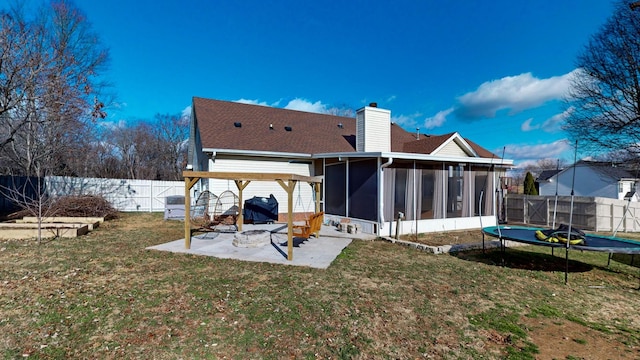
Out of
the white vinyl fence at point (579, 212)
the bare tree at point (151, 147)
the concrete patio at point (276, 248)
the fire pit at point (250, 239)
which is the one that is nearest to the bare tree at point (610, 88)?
the white vinyl fence at point (579, 212)

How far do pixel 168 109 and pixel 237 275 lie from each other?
108 feet

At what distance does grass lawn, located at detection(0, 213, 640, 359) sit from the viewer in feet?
10.4

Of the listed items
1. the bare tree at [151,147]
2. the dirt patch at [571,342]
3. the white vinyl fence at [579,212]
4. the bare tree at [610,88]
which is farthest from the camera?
the bare tree at [151,147]

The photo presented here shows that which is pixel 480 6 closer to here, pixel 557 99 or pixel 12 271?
pixel 557 99

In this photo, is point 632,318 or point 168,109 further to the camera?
point 168,109

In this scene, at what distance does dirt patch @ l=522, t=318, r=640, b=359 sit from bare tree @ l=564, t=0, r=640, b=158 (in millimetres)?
15826

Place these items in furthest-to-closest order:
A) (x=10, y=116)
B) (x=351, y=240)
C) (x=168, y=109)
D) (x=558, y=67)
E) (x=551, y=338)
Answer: (x=168, y=109)
(x=558, y=67)
(x=10, y=116)
(x=351, y=240)
(x=551, y=338)

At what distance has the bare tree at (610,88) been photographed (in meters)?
13.3

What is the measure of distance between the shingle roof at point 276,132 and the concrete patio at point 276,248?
13.1ft

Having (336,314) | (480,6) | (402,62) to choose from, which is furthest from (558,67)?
(336,314)

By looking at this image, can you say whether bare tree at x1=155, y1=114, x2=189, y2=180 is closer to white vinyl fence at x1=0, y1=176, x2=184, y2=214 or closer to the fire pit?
white vinyl fence at x1=0, y1=176, x2=184, y2=214

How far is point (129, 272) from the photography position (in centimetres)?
557

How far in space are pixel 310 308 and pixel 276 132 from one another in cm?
1050

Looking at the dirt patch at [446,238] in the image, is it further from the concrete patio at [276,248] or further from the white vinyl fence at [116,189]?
the white vinyl fence at [116,189]
